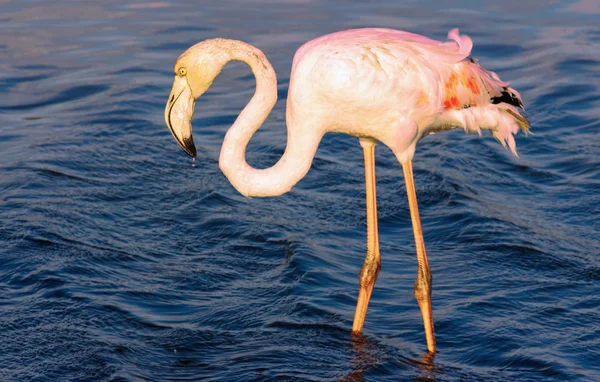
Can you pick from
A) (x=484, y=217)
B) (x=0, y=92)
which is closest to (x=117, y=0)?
(x=0, y=92)

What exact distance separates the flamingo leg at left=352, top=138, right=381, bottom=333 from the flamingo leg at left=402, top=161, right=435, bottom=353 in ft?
0.89

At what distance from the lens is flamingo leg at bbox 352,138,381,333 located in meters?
6.49

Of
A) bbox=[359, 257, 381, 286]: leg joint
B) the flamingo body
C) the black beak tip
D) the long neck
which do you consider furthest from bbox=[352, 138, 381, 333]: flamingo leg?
the black beak tip

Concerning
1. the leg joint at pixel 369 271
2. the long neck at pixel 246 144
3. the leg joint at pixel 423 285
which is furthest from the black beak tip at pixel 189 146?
the leg joint at pixel 423 285

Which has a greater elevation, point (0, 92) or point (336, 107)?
point (336, 107)

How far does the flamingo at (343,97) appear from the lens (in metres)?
5.84

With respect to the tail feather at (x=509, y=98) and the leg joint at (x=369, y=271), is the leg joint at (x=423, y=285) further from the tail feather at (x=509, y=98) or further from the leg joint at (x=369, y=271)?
the tail feather at (x=509, y=98)

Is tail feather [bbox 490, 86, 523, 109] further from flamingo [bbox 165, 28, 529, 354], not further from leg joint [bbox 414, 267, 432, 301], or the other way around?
leg joint [bbox 414, 267, 432, 301]

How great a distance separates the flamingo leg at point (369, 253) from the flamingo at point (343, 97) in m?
0.01

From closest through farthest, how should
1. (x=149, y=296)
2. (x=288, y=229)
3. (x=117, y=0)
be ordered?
(x=149, y=296) < (x=288, y=229) < (x=117, y=0)

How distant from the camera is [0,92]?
11.2 metres

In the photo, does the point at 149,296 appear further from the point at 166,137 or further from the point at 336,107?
the point at 166,137

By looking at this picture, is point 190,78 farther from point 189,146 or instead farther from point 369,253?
point 369,253

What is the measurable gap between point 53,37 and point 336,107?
814cm
